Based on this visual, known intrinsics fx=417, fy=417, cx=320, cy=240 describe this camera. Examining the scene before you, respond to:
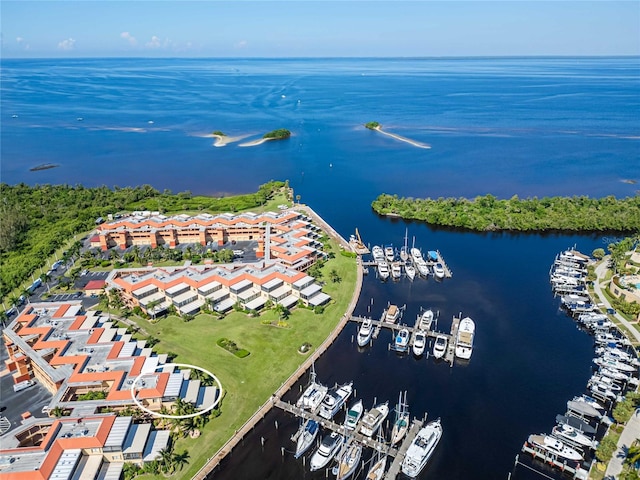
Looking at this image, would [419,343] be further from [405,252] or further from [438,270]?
[405,252]

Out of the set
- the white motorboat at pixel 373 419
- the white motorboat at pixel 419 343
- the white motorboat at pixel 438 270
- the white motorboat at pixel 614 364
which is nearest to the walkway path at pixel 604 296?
the white motorboat at pixel 614 364

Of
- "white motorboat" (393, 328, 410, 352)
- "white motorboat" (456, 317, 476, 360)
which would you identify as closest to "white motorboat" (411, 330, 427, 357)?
"white motorboat" (393, 328, 410, 352)

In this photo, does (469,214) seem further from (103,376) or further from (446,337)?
(103,376)

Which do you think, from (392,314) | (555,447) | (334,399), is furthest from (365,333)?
(555,447)

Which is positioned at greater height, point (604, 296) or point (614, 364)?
point (604, 296)

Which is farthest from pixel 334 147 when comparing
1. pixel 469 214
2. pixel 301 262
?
pixel 301 262

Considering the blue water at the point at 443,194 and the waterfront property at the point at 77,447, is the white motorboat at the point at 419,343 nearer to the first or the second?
the blue water at the point at 443,194
